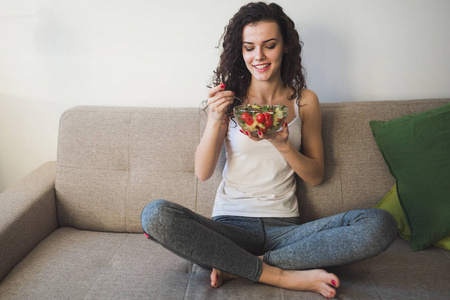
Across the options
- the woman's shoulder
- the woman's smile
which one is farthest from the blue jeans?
the woman's smile

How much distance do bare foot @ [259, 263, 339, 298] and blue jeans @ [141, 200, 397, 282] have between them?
2 centimetres

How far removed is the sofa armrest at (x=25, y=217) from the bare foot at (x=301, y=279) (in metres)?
0.91

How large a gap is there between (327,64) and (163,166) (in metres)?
0.92

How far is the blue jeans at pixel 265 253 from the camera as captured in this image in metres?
1.30

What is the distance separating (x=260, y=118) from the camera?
1.30m

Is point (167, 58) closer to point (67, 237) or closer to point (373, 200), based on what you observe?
point (67, 237)

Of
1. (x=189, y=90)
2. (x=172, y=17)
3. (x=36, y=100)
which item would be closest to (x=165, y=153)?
(x=189, y=90)

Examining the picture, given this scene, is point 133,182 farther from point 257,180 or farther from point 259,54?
point 259,54

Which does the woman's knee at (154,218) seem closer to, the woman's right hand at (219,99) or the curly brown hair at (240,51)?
the woman's right hand at (219,99)

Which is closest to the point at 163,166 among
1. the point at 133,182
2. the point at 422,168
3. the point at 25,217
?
the point at 133,182

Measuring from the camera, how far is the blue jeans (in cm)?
130

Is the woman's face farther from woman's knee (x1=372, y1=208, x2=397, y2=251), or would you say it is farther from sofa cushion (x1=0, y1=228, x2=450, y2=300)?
sofa cushion (x1=0, y1=228, x2=450, y2=300)

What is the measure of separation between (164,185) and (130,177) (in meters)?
0.16

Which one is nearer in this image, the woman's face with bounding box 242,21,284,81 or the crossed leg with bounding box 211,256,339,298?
the crossed leg with bounding box 211,256,339,298
